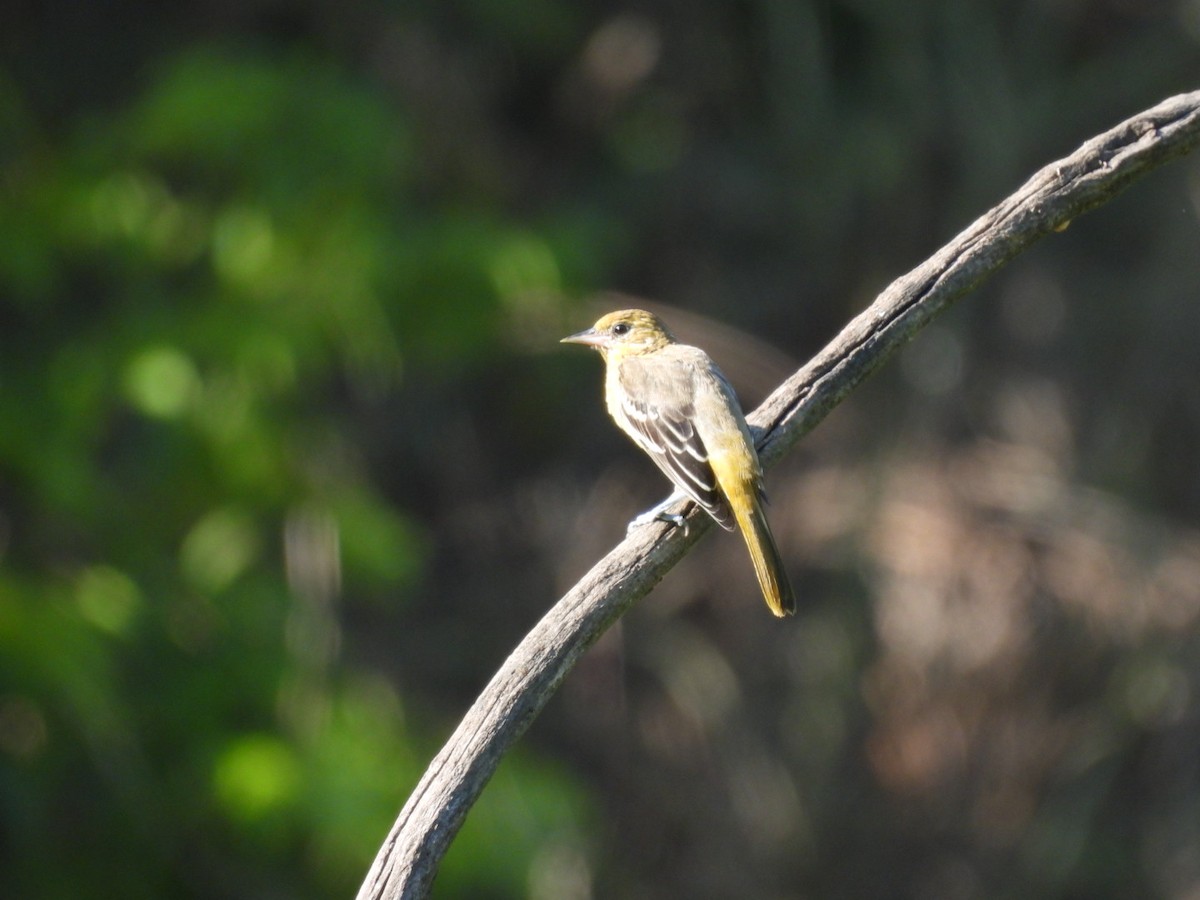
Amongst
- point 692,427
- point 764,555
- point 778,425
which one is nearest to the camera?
point 778,425

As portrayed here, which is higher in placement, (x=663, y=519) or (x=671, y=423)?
(x=671, y=423)

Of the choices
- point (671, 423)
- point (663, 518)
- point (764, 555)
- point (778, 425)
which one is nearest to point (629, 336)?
point (671, 423)

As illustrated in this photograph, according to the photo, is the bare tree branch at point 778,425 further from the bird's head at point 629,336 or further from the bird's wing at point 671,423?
the bird's head at point 629,336

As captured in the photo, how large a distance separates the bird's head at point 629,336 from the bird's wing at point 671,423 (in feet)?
0.58

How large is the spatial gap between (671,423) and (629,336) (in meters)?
1.04

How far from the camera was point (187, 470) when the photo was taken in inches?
301

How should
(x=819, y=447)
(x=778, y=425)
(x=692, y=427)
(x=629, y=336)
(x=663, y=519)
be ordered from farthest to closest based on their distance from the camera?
1. (x=819, y=447)
2. (x=629, y=336)
3. (x=692, y=427)
4. (x=663, y=519)
5. (x=778, y=425)

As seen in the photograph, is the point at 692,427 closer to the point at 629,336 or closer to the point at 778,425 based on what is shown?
the point at 629,336

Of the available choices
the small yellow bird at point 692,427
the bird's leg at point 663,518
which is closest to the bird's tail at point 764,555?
the small yellow bird at point 692,427

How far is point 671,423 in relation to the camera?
4.77m

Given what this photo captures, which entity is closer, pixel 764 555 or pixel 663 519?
pixel 663 519

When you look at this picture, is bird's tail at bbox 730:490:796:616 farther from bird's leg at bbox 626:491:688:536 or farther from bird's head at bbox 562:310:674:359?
bird's head at bbox 562:310:674:359

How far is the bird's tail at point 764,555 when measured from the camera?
4.23 meters

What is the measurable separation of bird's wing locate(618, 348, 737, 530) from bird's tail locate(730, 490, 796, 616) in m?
0.13
